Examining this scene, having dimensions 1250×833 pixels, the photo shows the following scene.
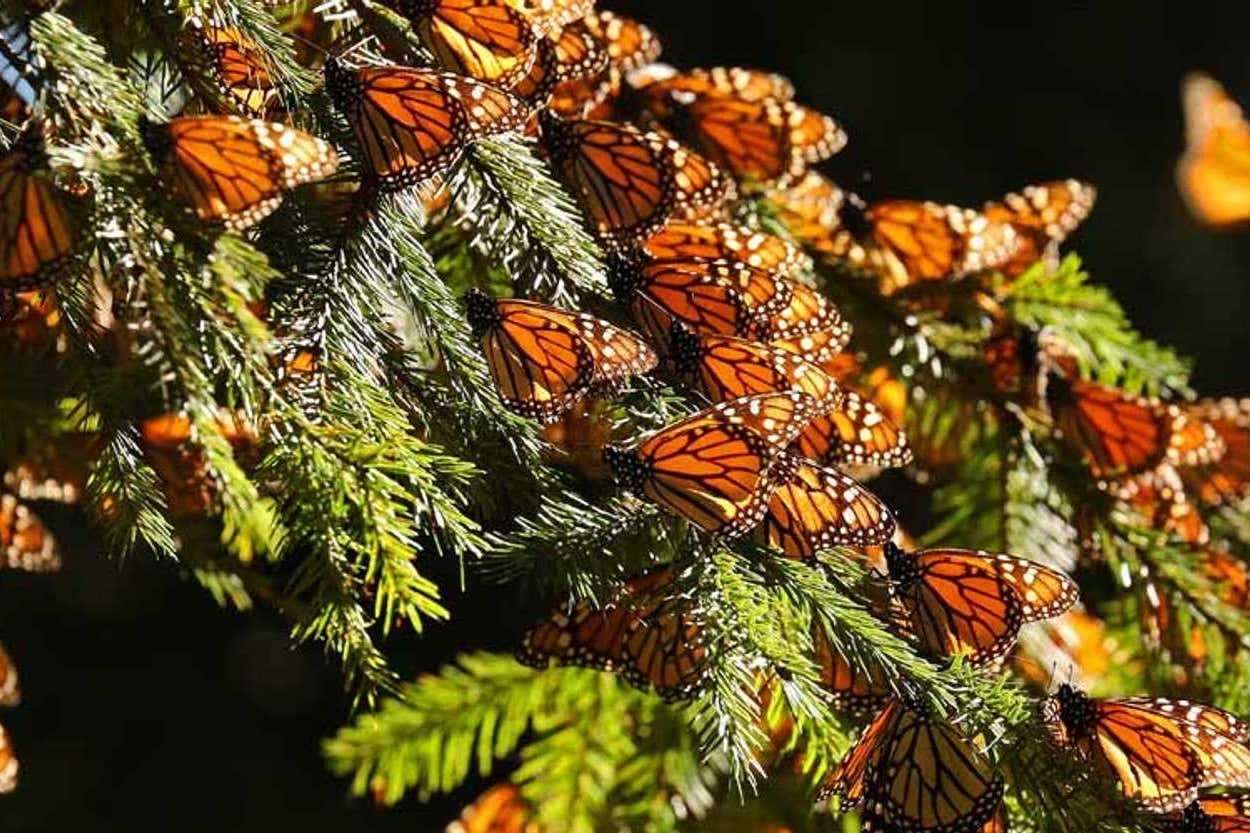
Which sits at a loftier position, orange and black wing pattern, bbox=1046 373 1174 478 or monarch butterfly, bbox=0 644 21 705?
orange and black wing pattern, bbox=1046 373 1174 478

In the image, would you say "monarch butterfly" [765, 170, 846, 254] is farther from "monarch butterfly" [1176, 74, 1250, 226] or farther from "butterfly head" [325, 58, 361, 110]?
"monarch butterfly" [1176, 74, 1250, 226]

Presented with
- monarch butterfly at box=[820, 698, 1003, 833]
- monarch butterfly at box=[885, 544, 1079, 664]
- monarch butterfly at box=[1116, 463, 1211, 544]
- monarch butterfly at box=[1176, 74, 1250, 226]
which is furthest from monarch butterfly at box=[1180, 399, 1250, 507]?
monarch butterfly at box=[1176, 74, 1250, 226]

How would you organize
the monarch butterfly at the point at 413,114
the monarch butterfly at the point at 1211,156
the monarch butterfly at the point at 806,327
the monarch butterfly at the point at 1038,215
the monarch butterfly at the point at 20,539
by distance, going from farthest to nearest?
the monarch butterfly at the point at 1211,156 → the monarch butterfly at the point at 1038,215 → the monarch butterfly at the point at 20,539 → the monarch butterfly at the point at 806,327 → the monarch butterfly at the point at 413,114

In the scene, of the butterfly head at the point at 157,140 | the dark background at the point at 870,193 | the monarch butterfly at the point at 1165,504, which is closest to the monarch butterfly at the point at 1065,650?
the monarch butterfly at the point at 1165,504

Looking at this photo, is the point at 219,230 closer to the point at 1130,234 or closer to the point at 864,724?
the point at 864,724

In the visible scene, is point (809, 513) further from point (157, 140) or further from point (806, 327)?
point (157, 140)

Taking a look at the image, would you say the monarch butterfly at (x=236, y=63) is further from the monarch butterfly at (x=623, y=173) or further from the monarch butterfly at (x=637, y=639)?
the monarch butterfly at (x=637, y=639)
